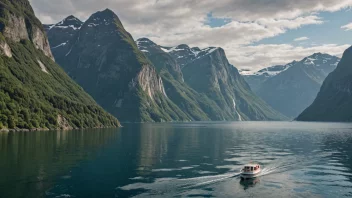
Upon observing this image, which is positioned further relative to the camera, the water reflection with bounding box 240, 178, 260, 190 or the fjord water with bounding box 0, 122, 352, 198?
the water reflection with bounding box 240, 178, 260, 190

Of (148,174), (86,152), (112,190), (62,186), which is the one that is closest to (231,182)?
(148,174)

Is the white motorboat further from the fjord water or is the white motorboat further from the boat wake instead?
the boat wake

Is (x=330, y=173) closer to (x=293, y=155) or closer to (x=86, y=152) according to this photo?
(x=293, y=155)

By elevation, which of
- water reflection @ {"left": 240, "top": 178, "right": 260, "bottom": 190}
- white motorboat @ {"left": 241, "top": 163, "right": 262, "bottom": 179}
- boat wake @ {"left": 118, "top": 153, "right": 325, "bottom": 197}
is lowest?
water reflection @ {"left": 240, "top": 178, "right": 260, "bottom": 190}

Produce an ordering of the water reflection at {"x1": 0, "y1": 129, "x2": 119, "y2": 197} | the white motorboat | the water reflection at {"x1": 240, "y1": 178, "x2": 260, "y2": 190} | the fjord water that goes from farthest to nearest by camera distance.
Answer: the white motorboat → the water reflection at {"x1": 240, "y1": 178, "x2": 260, "y2": 190} → the fjord water → the water reflection at {"x1": 0, "y1": 129, "x2": 119, "y2": 197}

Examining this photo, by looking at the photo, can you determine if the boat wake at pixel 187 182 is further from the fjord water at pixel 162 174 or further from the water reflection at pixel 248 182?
the water reflection at pixel 248 182

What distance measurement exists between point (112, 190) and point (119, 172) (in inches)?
696

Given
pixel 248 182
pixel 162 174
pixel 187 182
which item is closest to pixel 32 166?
pixel 162 174

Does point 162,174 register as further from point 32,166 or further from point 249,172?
point 32,166

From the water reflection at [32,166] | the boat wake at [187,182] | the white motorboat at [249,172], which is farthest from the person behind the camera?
the white motorboat at [249,172]

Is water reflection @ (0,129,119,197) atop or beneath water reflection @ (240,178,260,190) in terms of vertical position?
atop

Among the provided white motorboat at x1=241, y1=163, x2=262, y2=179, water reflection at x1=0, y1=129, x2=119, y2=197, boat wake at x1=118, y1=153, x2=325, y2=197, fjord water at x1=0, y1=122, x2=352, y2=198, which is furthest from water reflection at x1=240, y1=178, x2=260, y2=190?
water reflection at x1=0, y1=129, x2=119, y2=197

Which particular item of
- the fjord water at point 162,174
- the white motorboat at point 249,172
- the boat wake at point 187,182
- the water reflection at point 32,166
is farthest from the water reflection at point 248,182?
the water reflection at point 32,166

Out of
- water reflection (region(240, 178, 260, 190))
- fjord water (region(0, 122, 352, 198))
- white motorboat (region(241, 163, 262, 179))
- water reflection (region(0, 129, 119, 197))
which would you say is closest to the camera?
water reflection (region(0, 129, 119, 197))
